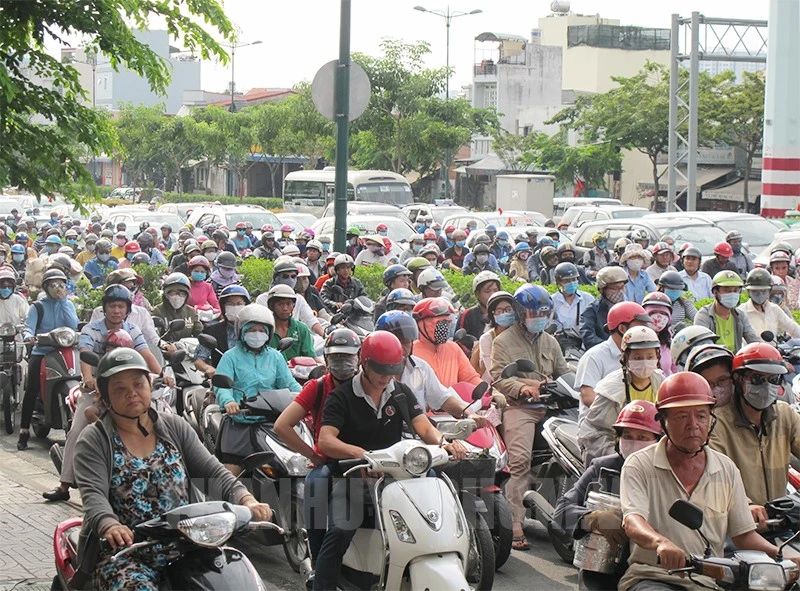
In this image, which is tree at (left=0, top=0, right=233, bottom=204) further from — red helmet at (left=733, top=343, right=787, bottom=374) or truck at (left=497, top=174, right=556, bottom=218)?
truck at (left=497, top=174, right=556, bottom=218)

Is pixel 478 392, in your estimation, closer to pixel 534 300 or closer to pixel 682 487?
pixel 534 300

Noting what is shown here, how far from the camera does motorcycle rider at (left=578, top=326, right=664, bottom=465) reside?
23.7ft

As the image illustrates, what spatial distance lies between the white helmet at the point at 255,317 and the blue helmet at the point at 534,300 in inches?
67.5

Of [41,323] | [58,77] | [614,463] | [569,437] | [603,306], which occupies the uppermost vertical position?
[58,77]

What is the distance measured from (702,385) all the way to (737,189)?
2051 inches

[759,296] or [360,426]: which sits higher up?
[759,296]

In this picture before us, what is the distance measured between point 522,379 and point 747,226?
55.5ft

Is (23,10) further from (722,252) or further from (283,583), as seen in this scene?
(722,252)

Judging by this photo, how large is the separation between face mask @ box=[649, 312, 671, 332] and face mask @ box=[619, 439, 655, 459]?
2914mm

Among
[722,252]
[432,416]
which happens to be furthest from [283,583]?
[722,252]

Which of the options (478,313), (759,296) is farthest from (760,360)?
(759,296)

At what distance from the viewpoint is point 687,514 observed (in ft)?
14.8

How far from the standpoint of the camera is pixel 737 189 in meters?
55.2

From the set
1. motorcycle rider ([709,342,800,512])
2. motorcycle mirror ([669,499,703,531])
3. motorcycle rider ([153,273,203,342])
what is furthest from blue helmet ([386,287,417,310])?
motorcycle mirror ([669,499,703,531])
